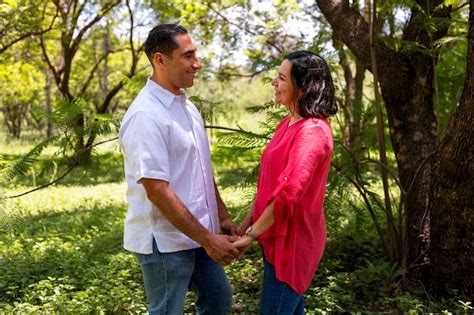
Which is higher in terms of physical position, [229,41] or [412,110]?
[229,41]

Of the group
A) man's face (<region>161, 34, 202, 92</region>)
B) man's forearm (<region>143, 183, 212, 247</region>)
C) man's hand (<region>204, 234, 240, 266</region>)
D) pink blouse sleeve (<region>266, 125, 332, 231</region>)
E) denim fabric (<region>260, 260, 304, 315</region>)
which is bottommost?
denim fabric (<region>260, 260, 304, 315</region>)

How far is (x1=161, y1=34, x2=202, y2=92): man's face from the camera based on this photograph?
8.70 ft

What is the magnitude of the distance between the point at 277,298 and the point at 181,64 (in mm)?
1151

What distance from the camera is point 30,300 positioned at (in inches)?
171

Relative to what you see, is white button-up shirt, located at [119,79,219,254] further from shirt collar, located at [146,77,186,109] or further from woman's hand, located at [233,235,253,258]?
woman's hand, located at [233,235,253,258]

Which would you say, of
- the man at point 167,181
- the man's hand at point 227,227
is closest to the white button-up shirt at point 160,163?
the man at point 167,181

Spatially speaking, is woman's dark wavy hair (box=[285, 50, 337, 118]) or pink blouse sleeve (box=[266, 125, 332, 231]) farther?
woman's dark wavy hair (box=[285, 50, 337, 118])

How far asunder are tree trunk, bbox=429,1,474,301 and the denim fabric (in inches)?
72.4

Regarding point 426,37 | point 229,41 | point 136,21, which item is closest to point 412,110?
point 426,37

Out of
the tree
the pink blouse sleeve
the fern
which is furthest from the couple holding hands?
the tree

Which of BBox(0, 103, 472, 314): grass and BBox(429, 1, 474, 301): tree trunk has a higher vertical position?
BBox(429, 1, 474, 301): tree trunk

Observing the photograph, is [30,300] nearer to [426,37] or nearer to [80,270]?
[80,270]

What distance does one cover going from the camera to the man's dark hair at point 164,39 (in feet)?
8.66

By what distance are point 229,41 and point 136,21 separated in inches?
196
